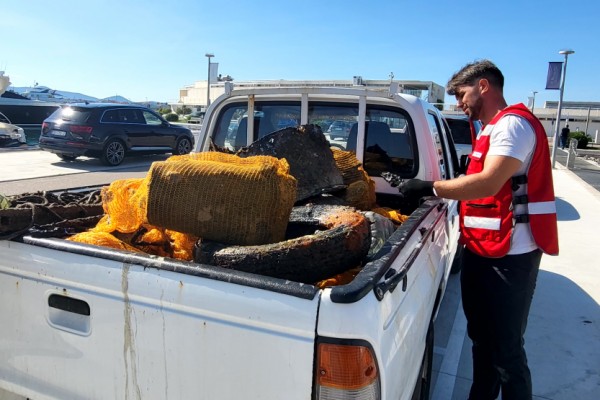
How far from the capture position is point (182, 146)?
1733cm

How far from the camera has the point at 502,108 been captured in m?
2.64

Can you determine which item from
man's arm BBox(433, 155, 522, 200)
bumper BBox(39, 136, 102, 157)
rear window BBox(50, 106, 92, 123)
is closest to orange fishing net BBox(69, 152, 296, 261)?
man's arm BBox(433, 155, 522, 200)

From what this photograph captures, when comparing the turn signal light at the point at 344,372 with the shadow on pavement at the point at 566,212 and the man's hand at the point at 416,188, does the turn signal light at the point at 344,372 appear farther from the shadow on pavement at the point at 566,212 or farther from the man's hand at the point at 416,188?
the shadow on pavement at the point at 566,212

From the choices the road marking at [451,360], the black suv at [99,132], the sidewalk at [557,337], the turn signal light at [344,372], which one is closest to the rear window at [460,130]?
the sidewalk at [557,337]

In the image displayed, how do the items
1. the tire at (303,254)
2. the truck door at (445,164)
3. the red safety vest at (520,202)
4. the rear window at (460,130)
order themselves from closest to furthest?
the tire at (303,254) → the red safety vest at (520,202) → the truck door at (445,164) → the rear window at (460,130)

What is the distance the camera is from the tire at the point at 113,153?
563 inches

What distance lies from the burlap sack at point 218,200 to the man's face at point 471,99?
1.35 meters

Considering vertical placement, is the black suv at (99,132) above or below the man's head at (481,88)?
below

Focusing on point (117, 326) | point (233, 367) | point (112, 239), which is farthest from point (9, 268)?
point (233, 367)

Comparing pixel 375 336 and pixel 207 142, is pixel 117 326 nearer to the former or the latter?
pixel 375 336

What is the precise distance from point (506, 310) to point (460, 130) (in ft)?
28.5

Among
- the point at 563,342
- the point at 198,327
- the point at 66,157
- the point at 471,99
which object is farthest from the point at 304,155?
the point at 66,157

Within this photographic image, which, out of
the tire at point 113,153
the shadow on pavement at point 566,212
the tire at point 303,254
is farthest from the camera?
the tire at point 113,153

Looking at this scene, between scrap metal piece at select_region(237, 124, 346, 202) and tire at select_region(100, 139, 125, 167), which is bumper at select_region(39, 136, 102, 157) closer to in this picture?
tire at select_region(100, 139, 125, 167)
